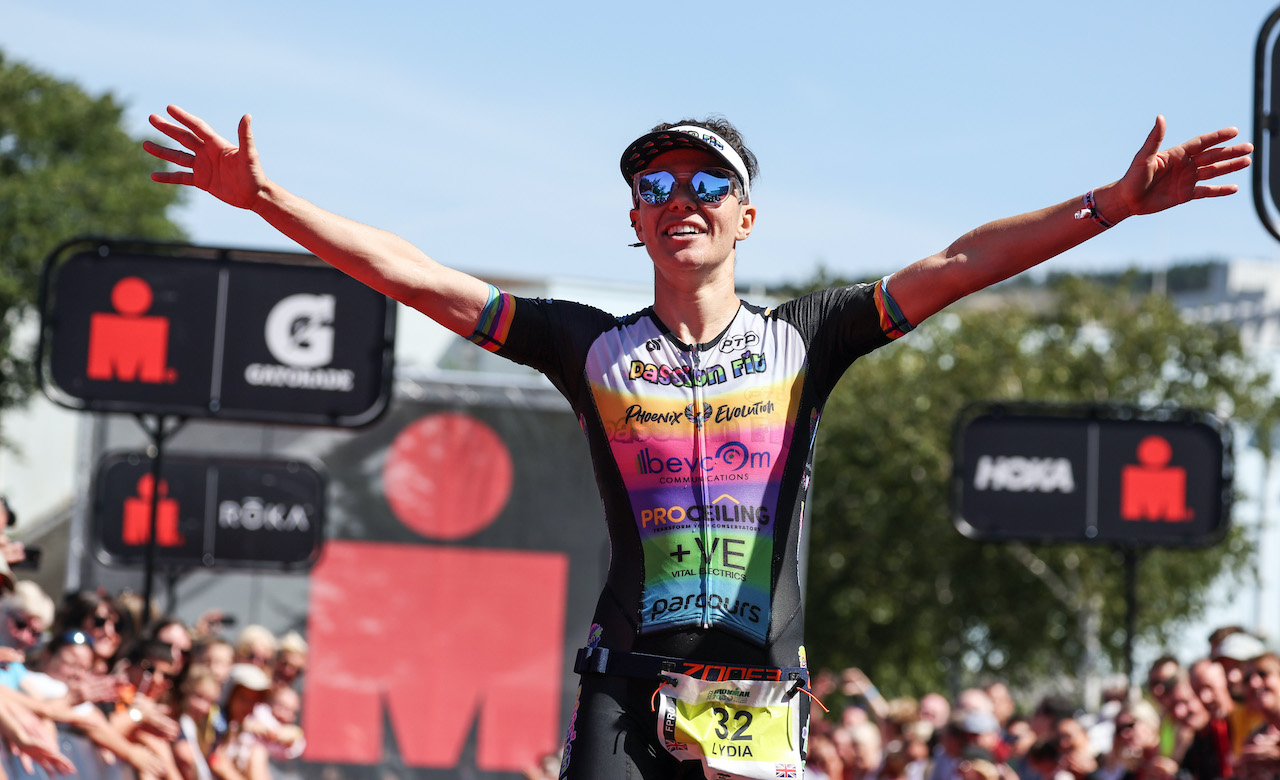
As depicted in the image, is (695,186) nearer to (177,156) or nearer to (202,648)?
(177,156)

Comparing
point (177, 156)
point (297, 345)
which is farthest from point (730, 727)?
point (297, 345)

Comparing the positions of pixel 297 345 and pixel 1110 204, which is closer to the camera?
pixel 1110 204

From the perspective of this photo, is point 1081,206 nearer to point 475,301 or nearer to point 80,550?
point 475,301

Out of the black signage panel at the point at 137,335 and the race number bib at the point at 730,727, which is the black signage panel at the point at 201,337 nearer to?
the black signage panel at the point at 137,335

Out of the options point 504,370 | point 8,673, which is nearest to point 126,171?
point 504,370

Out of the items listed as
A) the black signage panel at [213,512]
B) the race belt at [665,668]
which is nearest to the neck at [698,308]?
the race belt at [665,668]

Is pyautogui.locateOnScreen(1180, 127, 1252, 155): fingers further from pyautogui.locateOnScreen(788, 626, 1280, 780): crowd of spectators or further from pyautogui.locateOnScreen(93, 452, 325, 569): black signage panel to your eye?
pyautogui.locateOnScreen(93, 452, 325, 569): black signage panel

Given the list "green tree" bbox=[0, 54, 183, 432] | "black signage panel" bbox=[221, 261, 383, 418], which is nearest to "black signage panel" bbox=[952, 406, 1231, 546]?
"black signage panel" bbox=[221, 261, 383, 418]

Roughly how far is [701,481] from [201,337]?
5.40 m

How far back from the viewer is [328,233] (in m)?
3.59

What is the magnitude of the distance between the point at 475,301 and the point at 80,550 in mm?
11917

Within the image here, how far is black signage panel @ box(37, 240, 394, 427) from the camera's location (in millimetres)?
8312

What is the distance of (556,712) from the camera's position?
15.1 m

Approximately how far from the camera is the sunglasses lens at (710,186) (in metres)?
3.74
